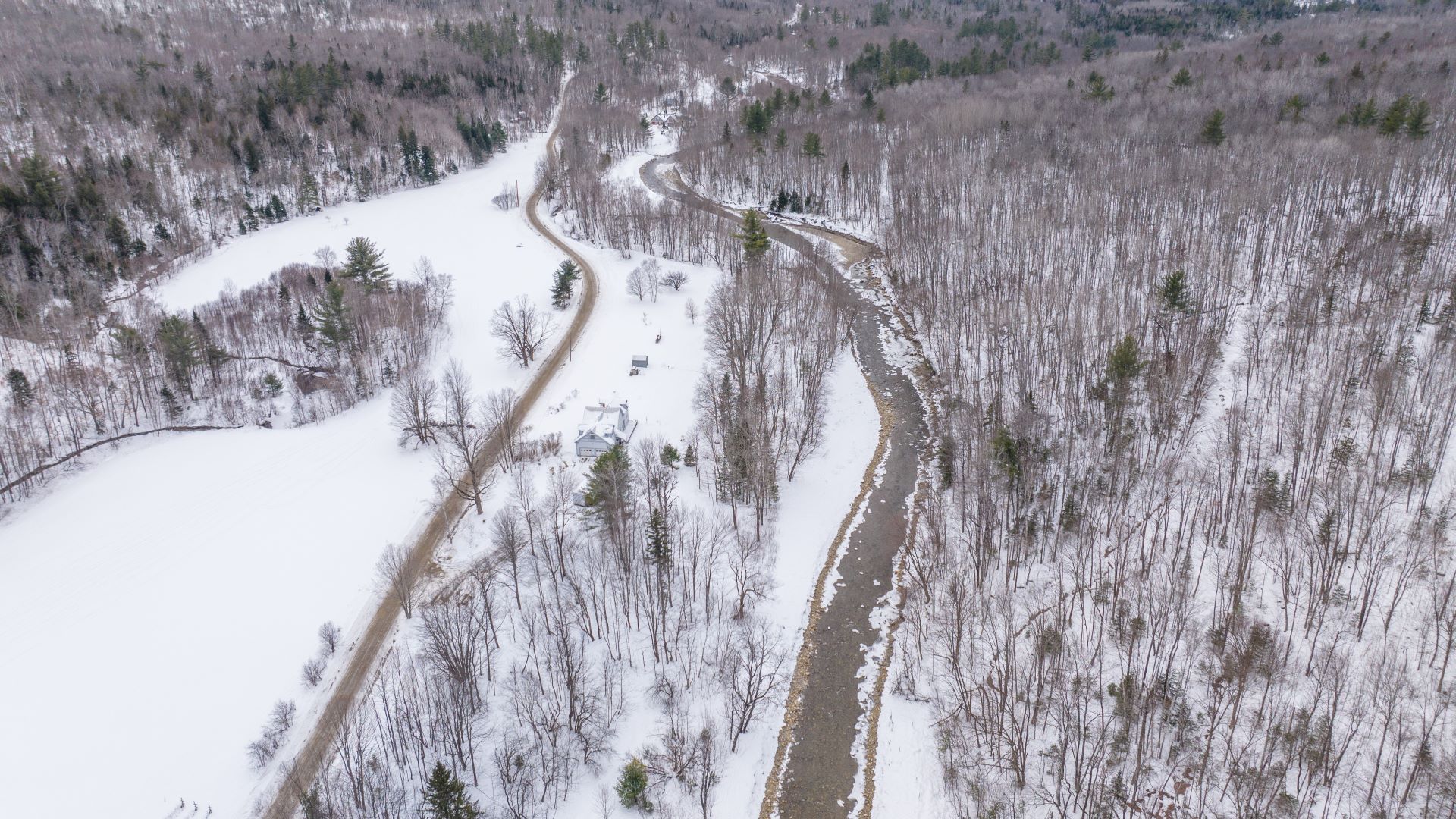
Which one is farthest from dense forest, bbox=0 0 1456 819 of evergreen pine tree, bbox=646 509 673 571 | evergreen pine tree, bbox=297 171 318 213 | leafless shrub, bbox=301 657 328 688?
leafless shrub, bbox=301 657 328 688

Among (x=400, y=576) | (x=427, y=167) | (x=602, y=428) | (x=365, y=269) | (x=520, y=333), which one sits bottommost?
(x=400, y=576)

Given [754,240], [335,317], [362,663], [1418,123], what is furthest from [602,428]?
[1418,123]

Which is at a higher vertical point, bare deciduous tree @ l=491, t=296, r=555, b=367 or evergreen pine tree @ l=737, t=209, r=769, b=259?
evergreen pine tree @ l=737, t=209, r=769, b=259

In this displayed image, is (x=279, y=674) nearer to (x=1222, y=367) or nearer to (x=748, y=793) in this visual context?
(x=748, y=793)

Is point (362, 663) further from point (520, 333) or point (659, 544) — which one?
point (520, 333)

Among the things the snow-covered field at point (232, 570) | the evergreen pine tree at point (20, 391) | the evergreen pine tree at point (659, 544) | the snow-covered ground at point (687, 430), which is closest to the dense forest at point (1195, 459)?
the snow-covered ground at point (687, 430)

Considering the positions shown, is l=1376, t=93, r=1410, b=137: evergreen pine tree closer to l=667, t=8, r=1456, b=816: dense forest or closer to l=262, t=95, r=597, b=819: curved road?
l=667, t=8, r=1456, b=816: dense forest
